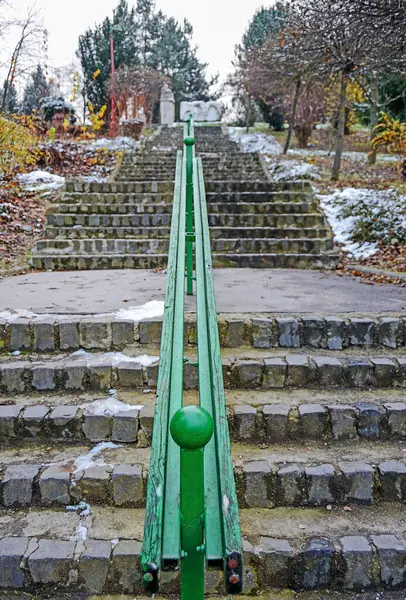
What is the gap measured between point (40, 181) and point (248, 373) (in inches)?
266

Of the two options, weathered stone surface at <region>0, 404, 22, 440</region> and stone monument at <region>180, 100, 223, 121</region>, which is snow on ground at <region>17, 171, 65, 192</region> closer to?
weathered stone surface at <region>0, 404, 22, 440</region>

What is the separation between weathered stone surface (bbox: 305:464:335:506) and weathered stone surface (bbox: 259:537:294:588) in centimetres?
28

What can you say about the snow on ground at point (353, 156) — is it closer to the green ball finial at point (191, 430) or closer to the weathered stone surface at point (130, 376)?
the weathered stone surface at point (130, 376)

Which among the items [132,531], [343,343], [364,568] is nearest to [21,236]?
[343,343]

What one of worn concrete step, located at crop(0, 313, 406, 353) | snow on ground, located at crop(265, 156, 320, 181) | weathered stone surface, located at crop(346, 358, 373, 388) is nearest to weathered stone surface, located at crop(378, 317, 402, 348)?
worn concrete step, located at crop(0, 313, 406, 353)

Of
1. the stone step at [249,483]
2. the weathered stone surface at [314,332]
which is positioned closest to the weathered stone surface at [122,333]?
the stone step at [249,483]

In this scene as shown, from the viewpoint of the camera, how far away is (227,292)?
3.71 m

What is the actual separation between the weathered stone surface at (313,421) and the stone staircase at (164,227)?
9.61 ft

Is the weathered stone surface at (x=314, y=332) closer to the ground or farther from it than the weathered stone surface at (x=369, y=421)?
farther from it

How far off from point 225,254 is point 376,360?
2.71 m

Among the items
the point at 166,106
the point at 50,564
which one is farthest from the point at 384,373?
the point at 166,106

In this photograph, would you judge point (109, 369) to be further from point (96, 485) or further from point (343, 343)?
point (343, 343)

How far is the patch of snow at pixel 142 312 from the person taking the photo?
9.58 feet

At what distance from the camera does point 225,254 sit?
5.16m
